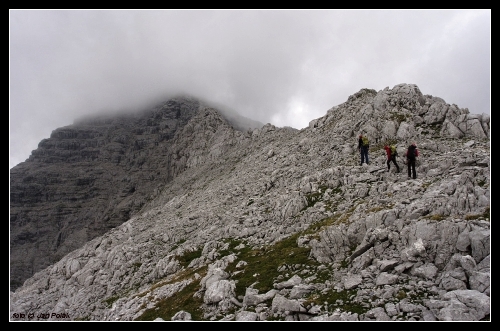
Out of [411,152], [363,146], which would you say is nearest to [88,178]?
[363,146]

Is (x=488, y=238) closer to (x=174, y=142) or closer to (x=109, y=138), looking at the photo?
(x=174, y=142)

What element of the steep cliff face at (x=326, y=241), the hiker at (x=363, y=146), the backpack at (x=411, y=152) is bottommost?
the steep cliff face at (x=326, y=241)

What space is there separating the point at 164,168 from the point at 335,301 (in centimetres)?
12466

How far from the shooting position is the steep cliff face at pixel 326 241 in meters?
14.0

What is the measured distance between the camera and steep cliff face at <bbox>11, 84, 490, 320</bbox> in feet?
45.8

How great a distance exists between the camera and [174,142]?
139 m

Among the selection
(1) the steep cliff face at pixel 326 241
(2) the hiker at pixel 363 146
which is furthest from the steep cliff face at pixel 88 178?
(2) the hiker at pixel 363 146

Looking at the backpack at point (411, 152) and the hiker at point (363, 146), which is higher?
the hiker at point (363, 146)

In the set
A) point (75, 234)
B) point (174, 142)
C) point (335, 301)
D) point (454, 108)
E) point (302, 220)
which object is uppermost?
point (174, 142)

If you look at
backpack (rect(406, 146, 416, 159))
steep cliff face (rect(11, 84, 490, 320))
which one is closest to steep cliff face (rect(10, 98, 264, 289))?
steep cliff face (rect(11, 84, 490, 320))

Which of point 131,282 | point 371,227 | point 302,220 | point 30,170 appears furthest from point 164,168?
point 371,227

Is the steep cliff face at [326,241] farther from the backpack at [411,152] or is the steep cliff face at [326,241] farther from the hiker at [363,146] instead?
the backpack at [411,152]

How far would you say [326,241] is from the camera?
792 inches

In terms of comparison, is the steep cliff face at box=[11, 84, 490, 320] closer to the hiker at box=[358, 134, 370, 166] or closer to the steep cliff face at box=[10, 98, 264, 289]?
the hiker at box=[358, 134, 370, 166]
